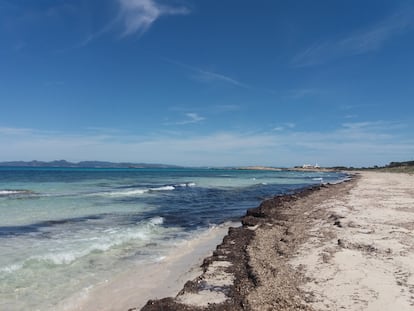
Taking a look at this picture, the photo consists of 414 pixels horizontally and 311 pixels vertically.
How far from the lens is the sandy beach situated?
20.2ft

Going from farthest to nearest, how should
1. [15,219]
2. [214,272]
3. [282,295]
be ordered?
[15,219] < [214,272] < [282,295]

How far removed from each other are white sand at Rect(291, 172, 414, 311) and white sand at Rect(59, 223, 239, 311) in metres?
2.78

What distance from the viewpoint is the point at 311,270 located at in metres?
7.73

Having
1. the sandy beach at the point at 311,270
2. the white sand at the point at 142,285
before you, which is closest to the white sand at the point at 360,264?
the sandy beach at the point at 311,270

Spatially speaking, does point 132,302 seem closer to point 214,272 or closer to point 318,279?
point 214,272

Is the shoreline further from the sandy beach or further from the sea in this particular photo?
the sea

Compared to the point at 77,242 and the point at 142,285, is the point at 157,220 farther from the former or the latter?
the point at 142,285

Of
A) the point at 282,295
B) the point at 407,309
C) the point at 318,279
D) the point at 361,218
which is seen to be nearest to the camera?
the point at 407,309

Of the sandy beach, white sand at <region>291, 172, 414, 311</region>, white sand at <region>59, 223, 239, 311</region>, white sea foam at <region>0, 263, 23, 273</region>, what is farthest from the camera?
white sea foam at <region>0, 263, 23, 273</region>

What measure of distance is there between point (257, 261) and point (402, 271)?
3.16m

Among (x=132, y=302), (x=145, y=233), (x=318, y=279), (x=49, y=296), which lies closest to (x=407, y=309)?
(x=318, y=279)

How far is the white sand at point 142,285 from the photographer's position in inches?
280

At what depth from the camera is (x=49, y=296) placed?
752cm

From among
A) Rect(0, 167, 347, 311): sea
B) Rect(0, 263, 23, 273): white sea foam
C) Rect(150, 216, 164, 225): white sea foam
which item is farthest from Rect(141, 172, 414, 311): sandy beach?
Rect(150, 216, 164, 225): white sea foam
